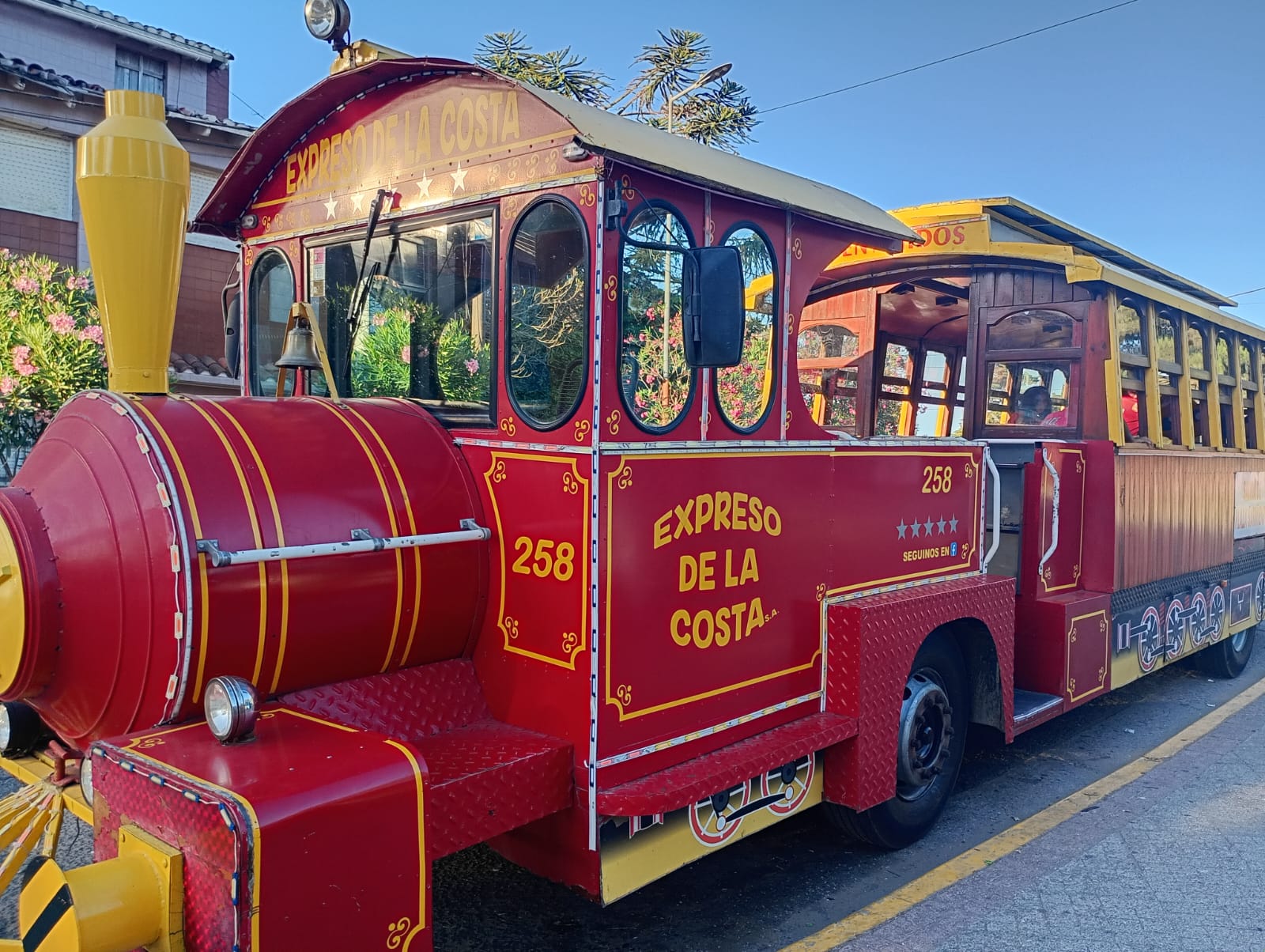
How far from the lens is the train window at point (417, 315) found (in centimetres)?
322

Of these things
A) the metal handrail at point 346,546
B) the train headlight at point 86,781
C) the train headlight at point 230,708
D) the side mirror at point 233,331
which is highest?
the side mirror at point 233,331

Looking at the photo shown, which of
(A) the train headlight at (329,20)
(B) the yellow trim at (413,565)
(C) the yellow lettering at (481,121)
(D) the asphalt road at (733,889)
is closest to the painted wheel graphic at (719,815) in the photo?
(D) the asphalt road at (733,889)

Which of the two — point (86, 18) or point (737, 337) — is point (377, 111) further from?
point (86, 18)

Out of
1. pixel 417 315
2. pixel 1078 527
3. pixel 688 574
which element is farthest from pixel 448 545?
pixel 1078 527

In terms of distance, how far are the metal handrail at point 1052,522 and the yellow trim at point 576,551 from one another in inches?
132

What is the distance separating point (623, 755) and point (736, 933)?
A: 1.09 m

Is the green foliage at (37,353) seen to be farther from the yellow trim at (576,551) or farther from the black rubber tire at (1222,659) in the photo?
the black rubber tire at (1222,659)

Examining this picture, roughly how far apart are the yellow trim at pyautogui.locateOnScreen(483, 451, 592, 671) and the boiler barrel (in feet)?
0.65

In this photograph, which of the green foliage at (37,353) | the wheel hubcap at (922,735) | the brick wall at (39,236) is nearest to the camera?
the wheel hubcap at (922,735)

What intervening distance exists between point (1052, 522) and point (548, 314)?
350 cm

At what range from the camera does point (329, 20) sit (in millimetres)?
3443

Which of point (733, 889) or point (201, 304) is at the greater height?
point (201, 304)

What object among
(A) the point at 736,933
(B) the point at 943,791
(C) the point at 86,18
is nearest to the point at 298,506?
(A) the point at 736,933

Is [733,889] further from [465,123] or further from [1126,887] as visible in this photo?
[465,123]
